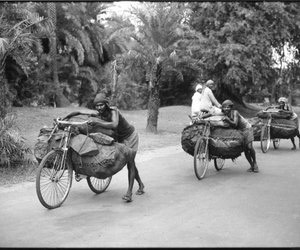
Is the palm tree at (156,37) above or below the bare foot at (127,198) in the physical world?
above

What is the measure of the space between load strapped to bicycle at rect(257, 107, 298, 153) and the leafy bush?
22.8ft

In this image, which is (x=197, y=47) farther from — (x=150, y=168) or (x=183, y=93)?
(x=150, y=168)

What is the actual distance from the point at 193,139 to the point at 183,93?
27.2 meters

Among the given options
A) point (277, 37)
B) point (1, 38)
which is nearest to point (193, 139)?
point (1, 38)

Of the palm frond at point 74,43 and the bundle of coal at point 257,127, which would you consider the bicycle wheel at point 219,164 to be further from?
the palm frond at point 74,43

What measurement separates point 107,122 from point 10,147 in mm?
3520

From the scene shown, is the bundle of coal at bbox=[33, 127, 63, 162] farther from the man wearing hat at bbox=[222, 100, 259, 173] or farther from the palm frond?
the palm frond

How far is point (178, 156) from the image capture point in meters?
12.4

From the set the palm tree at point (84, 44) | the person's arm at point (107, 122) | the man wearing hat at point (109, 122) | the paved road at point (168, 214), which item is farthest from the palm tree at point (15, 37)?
the palm tree at point (84, 44)

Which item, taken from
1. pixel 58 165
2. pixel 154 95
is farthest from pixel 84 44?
pixel 58 165

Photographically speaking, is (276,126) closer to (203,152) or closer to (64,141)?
(203,152)

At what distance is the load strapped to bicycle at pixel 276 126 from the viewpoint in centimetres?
1300

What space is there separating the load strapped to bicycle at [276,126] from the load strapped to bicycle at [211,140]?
398cm

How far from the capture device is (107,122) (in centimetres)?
688
